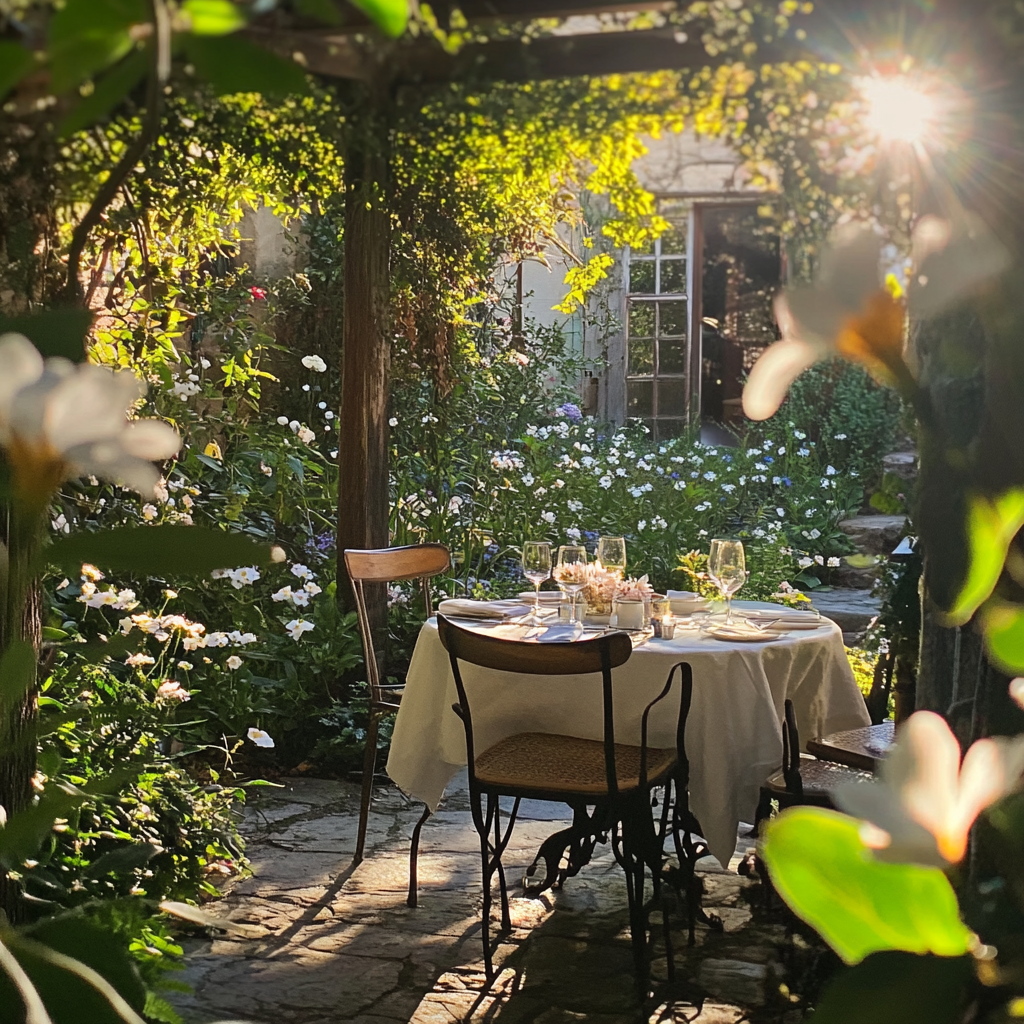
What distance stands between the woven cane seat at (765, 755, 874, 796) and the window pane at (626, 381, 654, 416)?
415cm

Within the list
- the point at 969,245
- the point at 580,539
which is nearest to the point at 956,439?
the point at 969,245

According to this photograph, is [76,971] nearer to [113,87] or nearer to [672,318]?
[113,87]

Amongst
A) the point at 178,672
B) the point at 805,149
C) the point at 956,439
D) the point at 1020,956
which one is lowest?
the point at 178,672

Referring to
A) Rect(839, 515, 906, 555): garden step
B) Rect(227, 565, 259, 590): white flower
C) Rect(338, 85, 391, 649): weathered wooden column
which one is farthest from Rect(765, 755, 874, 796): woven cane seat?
Rect(839, 515, 906, 555): garden step

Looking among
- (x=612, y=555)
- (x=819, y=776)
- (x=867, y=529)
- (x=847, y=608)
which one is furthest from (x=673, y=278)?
(x=819, y=776)

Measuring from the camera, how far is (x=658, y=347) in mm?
6840

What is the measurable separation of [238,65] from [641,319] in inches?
261

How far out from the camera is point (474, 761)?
103 inches

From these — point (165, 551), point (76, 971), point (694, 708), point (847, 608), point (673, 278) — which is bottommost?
point (847, 608)

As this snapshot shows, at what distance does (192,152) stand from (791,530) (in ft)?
17.6

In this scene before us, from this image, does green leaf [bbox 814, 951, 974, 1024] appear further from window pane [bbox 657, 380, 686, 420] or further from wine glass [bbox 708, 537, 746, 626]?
window pane [bbox 657, 380, 686, 420]

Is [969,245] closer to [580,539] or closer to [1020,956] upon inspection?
[1020,956]

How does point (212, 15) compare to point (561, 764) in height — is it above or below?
above

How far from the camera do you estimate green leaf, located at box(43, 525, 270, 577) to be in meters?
0.54
